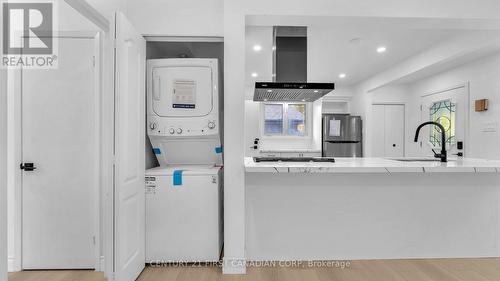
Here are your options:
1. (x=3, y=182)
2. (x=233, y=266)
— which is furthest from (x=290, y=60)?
(x=3, y=182)

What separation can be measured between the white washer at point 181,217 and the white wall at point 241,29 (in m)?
0.17

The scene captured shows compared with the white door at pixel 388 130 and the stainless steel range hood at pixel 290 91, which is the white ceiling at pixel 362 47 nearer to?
the stainless steel range hood at pixel 290 91

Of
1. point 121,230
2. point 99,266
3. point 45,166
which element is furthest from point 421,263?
point 45,166

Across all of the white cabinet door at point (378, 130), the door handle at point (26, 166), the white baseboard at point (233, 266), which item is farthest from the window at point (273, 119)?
the door handle at point (26, 166)

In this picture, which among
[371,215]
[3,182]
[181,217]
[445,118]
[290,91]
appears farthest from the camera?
[445,118]

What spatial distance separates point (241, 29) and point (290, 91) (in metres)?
0.71

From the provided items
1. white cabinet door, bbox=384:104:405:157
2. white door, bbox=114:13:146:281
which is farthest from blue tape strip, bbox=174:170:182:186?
white cabinet door, bbox=384:104:405:157

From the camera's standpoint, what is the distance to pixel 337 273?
2199mm

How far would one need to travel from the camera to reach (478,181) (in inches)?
96.3

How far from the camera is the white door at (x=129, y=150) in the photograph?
1802 millimetres

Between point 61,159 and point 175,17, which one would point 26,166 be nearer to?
point 61,159

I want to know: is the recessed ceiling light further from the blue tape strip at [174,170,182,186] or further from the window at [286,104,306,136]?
the blue tape strip at [174,170,182,186]

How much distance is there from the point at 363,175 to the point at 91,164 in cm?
231

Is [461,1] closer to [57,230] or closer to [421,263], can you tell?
[421,263]
